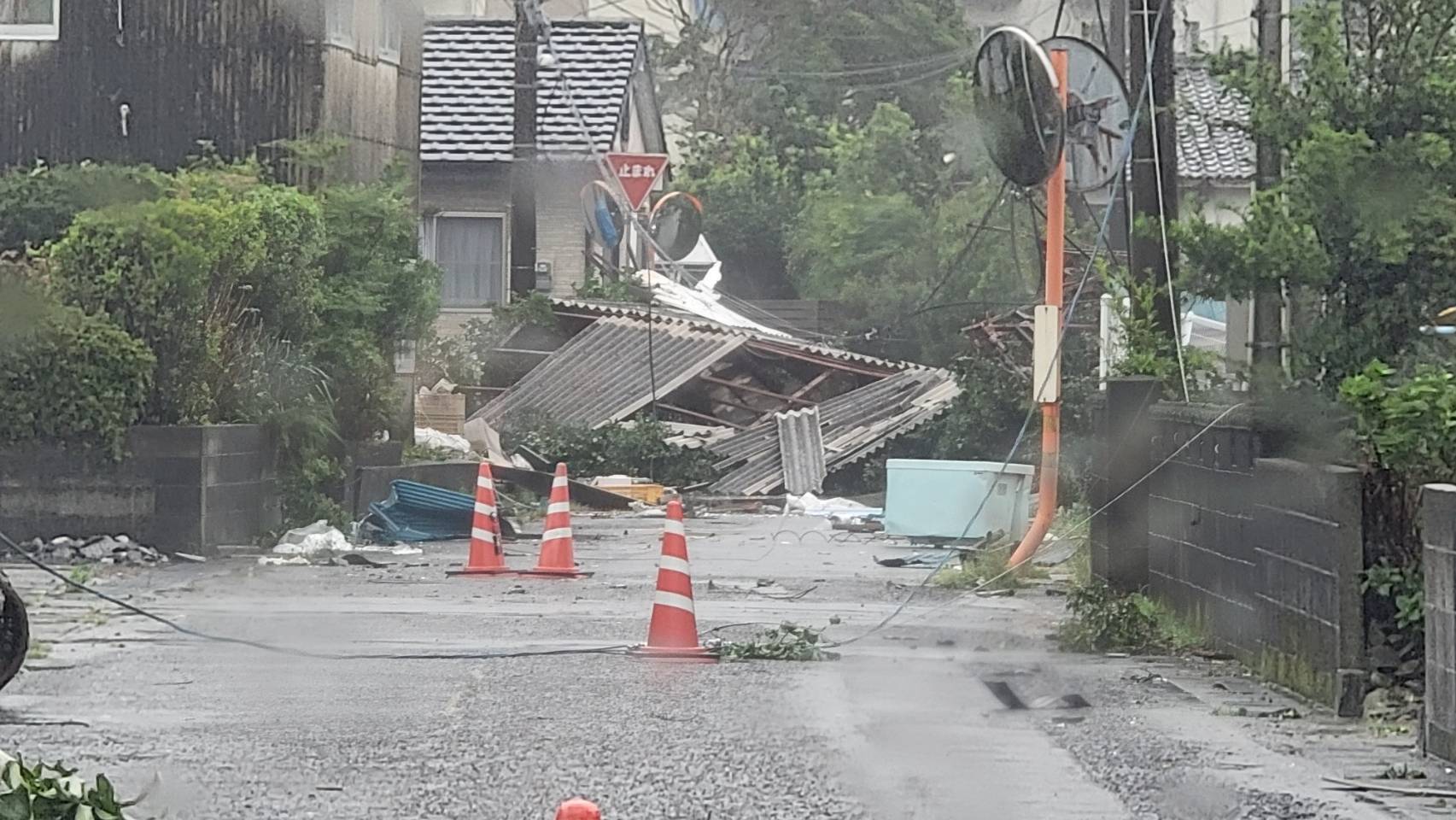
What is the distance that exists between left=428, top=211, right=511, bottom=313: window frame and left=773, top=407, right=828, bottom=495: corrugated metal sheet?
6.21 meters

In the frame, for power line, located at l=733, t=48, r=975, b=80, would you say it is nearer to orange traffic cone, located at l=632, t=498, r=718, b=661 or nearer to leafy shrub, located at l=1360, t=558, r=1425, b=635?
orange traffic cone, located at l=632, t=498, r=718, b=661

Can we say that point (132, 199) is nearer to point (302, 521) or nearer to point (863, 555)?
point (302, 521)

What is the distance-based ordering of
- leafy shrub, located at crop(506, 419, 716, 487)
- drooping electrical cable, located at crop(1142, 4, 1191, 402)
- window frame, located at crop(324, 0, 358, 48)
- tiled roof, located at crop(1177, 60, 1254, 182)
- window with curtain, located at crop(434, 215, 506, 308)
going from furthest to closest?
window with curtain, located at crop(434, 215, 506, 308), leafy shrub, located at crop(506, 419, 716, 487), window frame, located at crop(324, 0, 358, 48), drooping electrical cable, located at crop(1142, 4, 1191, 402), tiled roof, located at crop(1177, 60, 1254, 182)

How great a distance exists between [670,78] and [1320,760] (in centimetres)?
4154

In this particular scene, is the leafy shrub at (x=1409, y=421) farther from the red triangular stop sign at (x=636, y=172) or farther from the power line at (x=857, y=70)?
the power line at (x=857, y=70)

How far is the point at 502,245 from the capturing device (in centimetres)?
3191

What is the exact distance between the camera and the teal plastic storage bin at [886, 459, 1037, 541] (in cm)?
1683

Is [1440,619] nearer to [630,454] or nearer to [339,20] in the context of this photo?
[339,20]

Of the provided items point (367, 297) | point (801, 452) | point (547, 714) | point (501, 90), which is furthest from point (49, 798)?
point (501, 90)

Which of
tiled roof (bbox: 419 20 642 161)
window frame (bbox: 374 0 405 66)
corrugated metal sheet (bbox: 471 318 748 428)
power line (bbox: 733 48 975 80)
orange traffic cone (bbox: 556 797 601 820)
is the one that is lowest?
orange traffic cone (bbox: 556 797 601 820)

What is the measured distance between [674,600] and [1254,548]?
2.79 meters

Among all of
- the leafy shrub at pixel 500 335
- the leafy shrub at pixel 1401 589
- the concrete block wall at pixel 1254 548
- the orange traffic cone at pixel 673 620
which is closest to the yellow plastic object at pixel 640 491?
the leafy shrub at pixel 500 335

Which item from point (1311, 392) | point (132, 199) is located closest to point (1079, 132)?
point (1311, 392)

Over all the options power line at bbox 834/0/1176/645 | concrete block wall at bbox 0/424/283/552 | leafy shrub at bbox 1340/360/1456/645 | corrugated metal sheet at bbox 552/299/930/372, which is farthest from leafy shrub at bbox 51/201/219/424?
corrugated metal sheet at bbox 552/299/930/372
